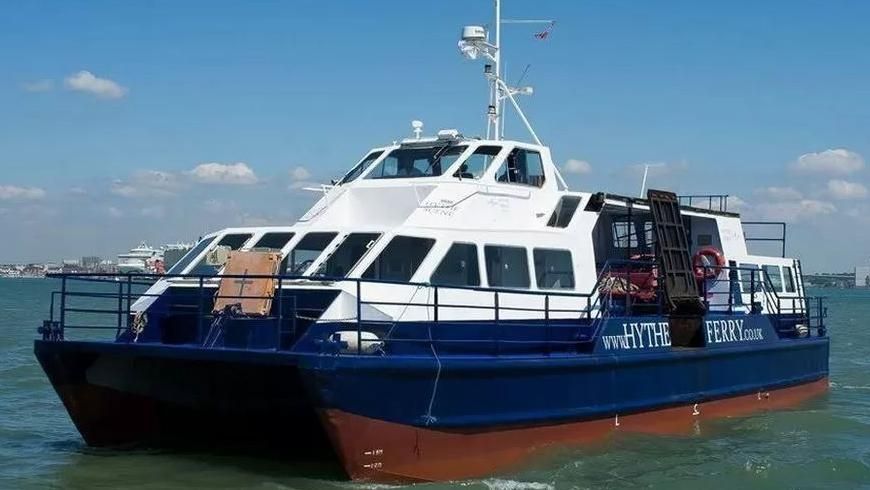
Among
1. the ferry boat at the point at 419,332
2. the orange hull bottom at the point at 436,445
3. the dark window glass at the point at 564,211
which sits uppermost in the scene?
the dark window glass at the point at 564,211

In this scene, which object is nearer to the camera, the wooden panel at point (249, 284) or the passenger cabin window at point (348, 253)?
the wooden panel at point (249, 284)

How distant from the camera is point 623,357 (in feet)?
38.1

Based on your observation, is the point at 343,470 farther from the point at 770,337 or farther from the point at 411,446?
the point at 770,337

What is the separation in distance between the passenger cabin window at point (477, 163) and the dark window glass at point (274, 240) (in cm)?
204

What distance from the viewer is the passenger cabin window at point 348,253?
10.6 m

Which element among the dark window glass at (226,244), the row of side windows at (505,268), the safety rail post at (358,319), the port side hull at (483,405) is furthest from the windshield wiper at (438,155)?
the safety rail post at (358,319)

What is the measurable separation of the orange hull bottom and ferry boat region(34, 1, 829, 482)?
0.02 metres

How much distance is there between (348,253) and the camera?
1073 centimetres

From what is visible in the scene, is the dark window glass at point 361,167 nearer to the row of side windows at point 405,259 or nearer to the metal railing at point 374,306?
the row of side windows at point 405,259

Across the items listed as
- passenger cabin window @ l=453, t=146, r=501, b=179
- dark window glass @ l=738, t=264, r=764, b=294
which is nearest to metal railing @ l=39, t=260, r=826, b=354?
passenger cabin window @ l=453, t=146, r=501, b=179

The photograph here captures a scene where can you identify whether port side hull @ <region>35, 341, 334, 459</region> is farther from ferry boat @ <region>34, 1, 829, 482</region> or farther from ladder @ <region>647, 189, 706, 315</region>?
ladder @ <region>647, 189, 706, 315</region>

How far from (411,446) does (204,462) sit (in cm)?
248

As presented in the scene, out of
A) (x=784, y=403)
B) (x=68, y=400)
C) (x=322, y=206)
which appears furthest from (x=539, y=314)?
(x=784, y=403)

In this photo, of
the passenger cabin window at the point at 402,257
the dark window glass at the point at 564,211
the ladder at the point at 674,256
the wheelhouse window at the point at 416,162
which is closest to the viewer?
the passenger cabin window at the point at 402,257
